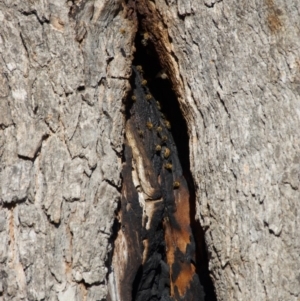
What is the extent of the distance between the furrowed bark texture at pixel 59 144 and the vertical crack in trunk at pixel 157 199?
0.46 feet

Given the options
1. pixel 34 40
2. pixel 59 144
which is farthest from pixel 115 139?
pixel 34 40

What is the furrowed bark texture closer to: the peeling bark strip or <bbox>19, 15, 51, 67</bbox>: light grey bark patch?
<bbox>19, 15, 51, 67</bbox>: light grey bark patch

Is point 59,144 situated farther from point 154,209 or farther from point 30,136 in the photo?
point 154,209

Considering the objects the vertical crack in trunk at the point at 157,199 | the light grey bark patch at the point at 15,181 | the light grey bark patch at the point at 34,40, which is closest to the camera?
the light grey bark patch at the point at 15,181

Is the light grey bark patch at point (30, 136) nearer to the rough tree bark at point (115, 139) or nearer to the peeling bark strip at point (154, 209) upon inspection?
the rough tree bark at point (115, 139)

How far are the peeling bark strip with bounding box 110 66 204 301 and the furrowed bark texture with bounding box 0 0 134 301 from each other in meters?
0.14

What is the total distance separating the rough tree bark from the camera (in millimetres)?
1995

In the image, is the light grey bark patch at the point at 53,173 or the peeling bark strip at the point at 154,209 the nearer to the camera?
the light grey bark patch at the point at 53,173

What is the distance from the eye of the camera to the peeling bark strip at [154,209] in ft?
7.36

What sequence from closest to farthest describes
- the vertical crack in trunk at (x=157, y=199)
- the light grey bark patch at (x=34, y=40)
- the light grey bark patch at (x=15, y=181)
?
the light grey bark patch at (x=15, y=181) → the light grey bark patch at (x=34, y=40) → the vertical crack in trunk at (x=157, y=199)

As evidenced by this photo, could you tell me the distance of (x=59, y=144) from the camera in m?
2.08

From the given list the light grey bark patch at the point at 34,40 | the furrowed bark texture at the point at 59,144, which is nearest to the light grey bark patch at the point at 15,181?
the furrowed bark texture at the point at 59,144

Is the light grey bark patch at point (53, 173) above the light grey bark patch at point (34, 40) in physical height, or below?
below

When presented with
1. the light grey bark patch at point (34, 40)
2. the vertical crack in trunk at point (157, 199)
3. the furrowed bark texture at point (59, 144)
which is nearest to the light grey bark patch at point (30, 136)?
the furrowed bark texture at point (59, 144)
